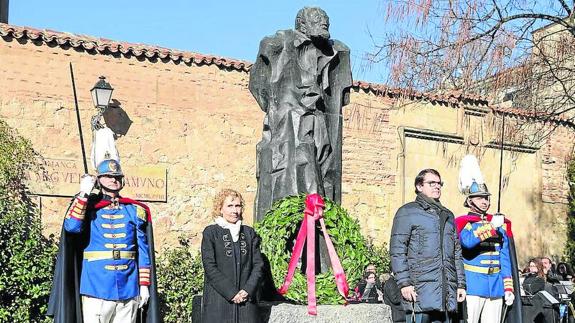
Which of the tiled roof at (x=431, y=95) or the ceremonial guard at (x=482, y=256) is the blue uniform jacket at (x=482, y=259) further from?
the tiled roof at (x=431, y=95)

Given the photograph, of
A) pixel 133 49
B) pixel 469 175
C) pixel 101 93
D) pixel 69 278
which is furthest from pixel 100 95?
pixel 69 278

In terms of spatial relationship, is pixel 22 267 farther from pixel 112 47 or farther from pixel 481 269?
pixel 481 269

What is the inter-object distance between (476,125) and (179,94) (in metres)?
7.14

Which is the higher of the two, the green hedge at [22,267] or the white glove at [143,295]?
the white glove at [143,295]

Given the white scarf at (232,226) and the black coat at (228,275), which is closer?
the black coat at (228,275)

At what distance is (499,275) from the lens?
29.3 ft

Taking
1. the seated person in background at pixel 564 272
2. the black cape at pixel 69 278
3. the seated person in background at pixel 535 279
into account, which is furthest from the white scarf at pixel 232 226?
the seated person in background at pixel 564 272

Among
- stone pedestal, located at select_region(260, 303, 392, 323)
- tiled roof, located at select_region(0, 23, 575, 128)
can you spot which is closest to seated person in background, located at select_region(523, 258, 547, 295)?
tiled roof, located at select_region(0, 23, 575, 128)

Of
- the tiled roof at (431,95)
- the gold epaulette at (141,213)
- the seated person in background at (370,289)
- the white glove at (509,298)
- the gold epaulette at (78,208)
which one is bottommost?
the seated person in background at (370,289)

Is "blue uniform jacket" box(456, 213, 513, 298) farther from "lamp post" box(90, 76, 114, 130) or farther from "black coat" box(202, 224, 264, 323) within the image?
"lamp post" box(90, 76, 114, 130)

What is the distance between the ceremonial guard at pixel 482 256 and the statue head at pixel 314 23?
1.89m

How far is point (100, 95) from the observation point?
52.1 ft

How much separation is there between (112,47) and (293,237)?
30.0 ft

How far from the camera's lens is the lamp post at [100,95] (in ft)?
52.1
